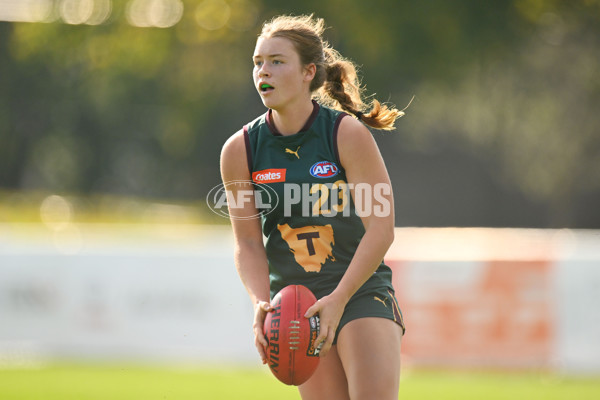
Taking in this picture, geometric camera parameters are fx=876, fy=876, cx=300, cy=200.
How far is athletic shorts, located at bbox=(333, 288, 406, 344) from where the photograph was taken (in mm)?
3596

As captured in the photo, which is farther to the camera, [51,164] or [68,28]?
[51,164]

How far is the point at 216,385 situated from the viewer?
313 inches

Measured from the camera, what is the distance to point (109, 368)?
8594 millimetres

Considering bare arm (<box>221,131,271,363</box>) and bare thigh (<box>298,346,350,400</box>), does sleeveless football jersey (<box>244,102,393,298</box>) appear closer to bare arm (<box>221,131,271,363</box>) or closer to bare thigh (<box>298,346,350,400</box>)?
bare arm (<box>221,131,271,363</box>)

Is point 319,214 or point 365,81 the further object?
point 365,81

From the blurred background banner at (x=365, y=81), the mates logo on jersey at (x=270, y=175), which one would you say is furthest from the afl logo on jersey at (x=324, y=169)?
the blurred background banner at (x=365, y=81)

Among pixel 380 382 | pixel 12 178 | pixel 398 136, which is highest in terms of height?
pixel 398 136

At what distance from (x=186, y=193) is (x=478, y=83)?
7142mm

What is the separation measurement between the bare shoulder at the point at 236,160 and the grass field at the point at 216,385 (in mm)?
3953

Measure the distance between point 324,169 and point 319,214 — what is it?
0.20 meters

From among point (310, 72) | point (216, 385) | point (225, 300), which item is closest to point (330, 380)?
point (310, 72)

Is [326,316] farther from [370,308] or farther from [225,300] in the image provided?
[225,300]

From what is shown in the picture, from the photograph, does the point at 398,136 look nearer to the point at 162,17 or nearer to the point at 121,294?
the point at 162,17

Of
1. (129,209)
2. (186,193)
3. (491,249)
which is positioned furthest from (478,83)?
(491,249)
